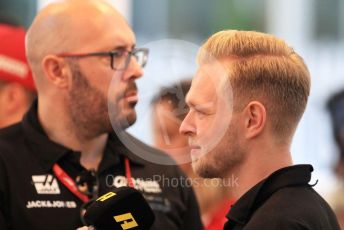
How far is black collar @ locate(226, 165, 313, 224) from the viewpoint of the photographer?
2062 millimetres

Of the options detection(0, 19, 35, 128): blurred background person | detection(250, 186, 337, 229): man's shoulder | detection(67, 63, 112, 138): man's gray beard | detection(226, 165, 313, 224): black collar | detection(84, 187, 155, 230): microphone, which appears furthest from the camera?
detection(0, 19, 35, 128): blurred background person

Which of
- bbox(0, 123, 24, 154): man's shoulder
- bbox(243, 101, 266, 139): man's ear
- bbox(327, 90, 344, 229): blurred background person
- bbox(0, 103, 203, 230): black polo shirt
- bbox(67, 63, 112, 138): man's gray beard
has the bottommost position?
bbox(327, 90, 344, 229): blurred background person

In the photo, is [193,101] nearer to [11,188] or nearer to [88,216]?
[88,216]

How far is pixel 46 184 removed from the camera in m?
2.62

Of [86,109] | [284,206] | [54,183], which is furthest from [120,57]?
[284,206]

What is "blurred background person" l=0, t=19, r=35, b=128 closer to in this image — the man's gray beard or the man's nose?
the man's gray beard

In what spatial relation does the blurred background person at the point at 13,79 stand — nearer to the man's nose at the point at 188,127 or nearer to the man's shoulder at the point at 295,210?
the man's nose at the point at 188,127

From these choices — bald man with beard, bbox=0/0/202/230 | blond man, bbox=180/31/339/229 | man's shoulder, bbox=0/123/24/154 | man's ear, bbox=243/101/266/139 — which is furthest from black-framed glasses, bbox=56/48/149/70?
man's ear, bbox=243/101/266/139

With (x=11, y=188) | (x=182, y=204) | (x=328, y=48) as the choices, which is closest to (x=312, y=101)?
(x=328, y=48)

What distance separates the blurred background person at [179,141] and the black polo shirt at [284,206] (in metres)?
0.39

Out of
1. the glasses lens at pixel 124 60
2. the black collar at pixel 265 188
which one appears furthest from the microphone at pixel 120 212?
the glasses lens at pixel 124 60

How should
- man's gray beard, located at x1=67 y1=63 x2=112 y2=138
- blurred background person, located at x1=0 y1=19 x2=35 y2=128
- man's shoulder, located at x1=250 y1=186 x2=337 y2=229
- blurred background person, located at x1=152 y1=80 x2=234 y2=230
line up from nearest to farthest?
man's shoulder, located at x1=250 y1=186 x2=337 y2=229 → blurred background person, located at x1=152 y1=80 x2=234 y2=230 → man's gray beard, located at x1=67 y1=63 x2=112 y2=138 → blurred background person, located at x1=0 y1=19 x2=35 y2=128

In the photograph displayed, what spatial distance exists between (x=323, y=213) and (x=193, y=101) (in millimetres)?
452

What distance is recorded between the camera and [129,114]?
2703 millimetres
